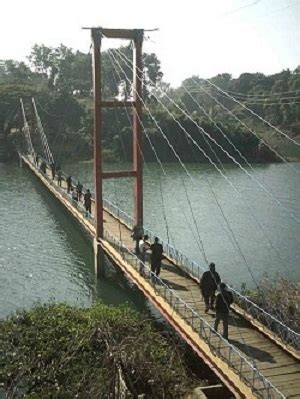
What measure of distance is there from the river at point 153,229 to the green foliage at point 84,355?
10.9 ft

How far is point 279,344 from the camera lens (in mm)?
10852

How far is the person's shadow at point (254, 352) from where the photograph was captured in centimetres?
1032

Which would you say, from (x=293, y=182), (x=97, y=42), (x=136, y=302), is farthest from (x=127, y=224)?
(x=293, y=182)

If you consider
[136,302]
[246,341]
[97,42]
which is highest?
[97,42]

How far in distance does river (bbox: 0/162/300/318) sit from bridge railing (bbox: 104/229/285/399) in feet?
6.93

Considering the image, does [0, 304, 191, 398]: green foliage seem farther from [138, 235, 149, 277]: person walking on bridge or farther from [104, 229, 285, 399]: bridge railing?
[138, 235, 149, 277]: person walking on bridge

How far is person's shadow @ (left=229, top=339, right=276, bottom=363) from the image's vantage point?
33.9 feet

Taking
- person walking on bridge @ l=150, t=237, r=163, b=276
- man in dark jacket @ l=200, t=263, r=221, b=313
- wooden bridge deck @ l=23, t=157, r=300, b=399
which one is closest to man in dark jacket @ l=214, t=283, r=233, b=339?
wooden bridge deck @ l=23, t=157, r=300, b=399

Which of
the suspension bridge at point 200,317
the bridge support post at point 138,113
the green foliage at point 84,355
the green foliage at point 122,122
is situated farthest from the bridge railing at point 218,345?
the green foliage at point 122,122

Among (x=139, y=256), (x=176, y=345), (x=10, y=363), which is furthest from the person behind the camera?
(x=139, y=256)

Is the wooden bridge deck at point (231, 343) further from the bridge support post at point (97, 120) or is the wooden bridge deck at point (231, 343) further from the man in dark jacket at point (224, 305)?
the bridge support post at point (97, 120)

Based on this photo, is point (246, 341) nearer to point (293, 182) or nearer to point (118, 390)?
point (118, 390)

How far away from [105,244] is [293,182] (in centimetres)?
2715

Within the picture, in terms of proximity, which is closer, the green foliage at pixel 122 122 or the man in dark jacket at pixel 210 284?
the man in dark jacket at pixel 210 284
